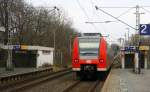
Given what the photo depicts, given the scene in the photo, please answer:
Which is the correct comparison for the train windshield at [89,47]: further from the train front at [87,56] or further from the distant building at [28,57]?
the distant building at [28,57]

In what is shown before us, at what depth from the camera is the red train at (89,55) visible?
91.9 ft

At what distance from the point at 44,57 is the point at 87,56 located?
24249mm

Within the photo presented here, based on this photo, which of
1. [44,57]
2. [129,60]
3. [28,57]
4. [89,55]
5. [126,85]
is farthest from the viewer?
[44,57]

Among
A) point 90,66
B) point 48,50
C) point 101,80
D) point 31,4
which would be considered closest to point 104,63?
point 90,66

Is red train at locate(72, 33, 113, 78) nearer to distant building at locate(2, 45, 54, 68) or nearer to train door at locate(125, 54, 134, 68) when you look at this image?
distant building at locate(2, 45, 54, 68)

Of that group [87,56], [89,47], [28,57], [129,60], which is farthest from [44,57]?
[87,56]

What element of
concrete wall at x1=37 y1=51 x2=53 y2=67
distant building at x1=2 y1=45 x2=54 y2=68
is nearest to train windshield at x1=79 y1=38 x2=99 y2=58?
distant building at x1=2 y1=45 x2=54 y2=68

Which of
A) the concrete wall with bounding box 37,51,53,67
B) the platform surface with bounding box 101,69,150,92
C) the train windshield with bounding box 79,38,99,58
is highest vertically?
the train windshield with bounding box 79,38,99,58

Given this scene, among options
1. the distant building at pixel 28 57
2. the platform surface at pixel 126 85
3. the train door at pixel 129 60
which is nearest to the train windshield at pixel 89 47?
the platform surface at pixel 126 85

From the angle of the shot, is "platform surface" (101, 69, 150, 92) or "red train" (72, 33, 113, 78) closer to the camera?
"platform surface" (101, 69, 150, 92)

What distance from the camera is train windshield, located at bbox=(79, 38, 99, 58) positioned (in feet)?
92.7

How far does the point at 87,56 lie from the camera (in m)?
28.2

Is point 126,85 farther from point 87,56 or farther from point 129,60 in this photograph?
point 129,60

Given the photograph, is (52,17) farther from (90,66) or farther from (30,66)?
(90,66)
